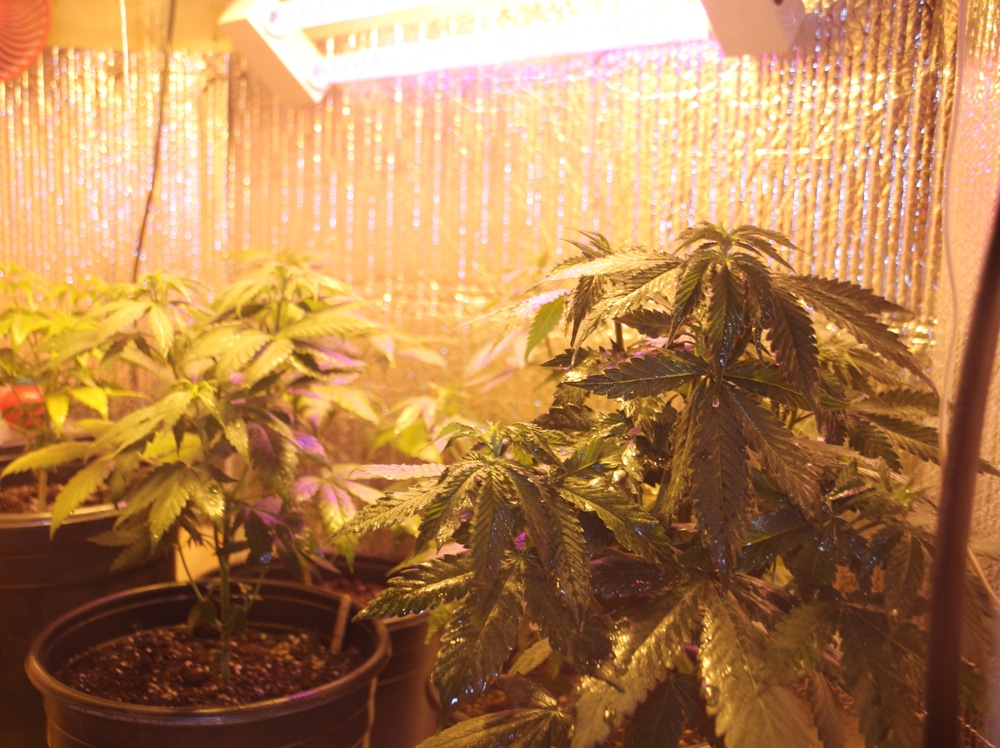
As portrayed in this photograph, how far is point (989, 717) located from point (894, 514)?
0.17 m

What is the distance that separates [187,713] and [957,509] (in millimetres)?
761

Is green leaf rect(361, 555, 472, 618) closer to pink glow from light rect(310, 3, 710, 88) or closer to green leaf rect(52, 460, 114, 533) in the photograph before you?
green leaf rect(52, 460, 114, 533)

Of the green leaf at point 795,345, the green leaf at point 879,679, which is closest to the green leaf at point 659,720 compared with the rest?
the green leaf at point 879,679

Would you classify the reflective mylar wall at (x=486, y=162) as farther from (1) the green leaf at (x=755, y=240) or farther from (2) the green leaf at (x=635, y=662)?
(2) the green leaf at (x=635, y=662)

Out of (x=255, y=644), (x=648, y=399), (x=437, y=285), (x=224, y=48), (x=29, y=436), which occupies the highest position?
(x=224, y=48)

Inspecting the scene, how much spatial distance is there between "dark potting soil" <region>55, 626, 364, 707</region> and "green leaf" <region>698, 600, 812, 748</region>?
0.64 m

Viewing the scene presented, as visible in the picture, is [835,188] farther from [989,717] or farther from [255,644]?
[255,644]

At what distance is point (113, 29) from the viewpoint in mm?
1702

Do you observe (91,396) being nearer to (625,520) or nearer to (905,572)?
(625,520)

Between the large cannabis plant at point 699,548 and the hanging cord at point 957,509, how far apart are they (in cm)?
7

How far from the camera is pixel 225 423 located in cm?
87

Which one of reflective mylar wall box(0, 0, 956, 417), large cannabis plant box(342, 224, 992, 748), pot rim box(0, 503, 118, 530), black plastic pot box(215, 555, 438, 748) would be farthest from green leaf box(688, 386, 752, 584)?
pot rim box(0, 503, 118, 530)

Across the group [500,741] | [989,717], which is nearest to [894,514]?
[989,717]

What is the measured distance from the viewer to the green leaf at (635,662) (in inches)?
19.7
